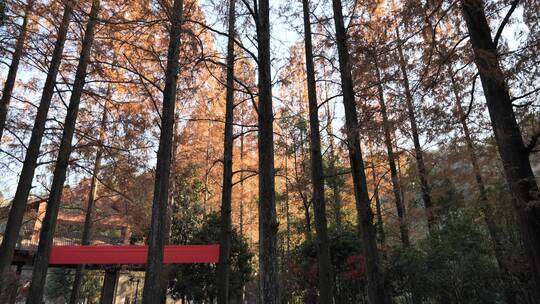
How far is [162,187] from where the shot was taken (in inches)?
254

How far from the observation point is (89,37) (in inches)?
342

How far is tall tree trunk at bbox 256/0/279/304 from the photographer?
4.23 meters

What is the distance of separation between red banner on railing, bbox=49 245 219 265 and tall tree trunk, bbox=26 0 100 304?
3204mm

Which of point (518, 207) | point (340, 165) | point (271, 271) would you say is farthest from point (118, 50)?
point (340, 165)

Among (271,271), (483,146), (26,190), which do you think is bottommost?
(271,271)

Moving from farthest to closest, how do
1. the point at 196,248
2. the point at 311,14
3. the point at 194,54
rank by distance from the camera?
the point at 196,248 < the point at 311,14 < the point at 194,54

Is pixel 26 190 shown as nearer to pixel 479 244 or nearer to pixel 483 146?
pixel 479 244

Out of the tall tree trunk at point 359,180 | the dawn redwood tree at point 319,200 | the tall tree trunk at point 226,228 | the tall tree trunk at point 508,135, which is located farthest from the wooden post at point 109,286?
the tall tree trunk at point 508,135

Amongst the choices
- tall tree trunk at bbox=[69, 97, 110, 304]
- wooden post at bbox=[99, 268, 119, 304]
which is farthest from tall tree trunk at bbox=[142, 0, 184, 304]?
wooden post at bbox=[99, 268, 119, 304]

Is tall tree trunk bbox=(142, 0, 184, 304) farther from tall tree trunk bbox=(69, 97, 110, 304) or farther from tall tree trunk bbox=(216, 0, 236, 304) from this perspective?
tall tree trunk bbox=(69, 97, 110, 304)

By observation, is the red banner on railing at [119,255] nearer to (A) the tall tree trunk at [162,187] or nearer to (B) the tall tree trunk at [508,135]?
(A) the tall tree trunk at [162,187]

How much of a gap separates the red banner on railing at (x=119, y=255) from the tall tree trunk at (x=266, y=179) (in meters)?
7.12

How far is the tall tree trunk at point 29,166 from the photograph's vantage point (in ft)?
24.8

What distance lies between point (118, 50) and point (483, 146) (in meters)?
10.4
